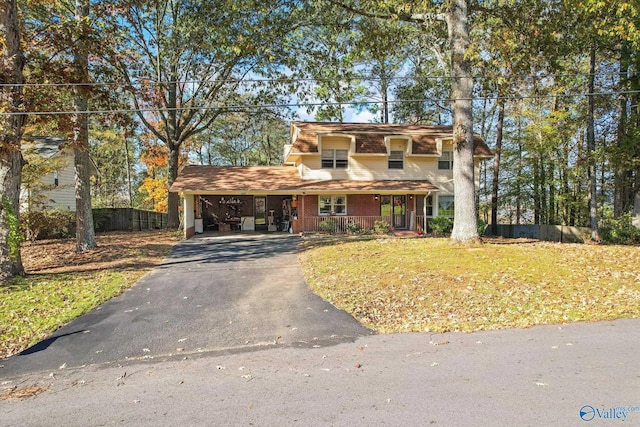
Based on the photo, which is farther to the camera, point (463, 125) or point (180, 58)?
point (180, 58)

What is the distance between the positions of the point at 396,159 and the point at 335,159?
12.6 ft

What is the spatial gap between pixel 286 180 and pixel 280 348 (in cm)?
1716

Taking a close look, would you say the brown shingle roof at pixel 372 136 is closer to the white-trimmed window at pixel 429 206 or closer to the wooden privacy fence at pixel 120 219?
the white-trimmed window at pixel 429 206

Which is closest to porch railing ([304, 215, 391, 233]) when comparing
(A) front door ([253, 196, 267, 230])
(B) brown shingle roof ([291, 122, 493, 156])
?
(B) brown shingle roof ([291, 122, 493, 156])

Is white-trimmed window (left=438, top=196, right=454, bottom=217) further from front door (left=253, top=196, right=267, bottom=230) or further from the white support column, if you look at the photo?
the white support column

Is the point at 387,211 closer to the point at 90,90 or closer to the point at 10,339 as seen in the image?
the point at 90,90

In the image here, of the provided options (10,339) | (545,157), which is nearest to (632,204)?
(545,157)

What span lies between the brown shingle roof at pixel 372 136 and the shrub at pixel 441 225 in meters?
4.38

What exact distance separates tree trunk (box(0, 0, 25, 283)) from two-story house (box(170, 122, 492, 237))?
10.4 metres

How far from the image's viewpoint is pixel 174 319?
7.34 metres

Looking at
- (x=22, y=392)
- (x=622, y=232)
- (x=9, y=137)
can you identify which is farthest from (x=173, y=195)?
(x=622, y=232)

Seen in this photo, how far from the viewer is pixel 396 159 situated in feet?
76.9

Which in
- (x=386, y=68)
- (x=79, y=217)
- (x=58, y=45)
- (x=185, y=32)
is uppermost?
(x=386, y=68)

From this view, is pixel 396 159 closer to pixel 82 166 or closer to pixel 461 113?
pixel 461 113
